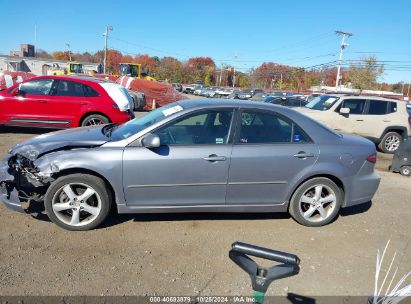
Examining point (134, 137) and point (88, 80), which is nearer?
point (134, 137)

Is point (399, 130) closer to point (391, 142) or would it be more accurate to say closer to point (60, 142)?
point (391, 142)

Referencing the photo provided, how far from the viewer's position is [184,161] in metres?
4.18

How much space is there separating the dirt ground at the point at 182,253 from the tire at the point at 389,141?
22.0 feet

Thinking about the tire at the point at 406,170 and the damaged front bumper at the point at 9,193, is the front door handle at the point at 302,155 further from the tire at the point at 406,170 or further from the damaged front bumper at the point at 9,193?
the tire at the point at 406,170

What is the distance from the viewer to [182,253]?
390cm

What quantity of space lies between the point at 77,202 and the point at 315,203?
2.90 meters

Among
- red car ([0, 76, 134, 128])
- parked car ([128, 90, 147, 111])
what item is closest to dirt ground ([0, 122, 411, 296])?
red car ([0, 76, 134, 128])

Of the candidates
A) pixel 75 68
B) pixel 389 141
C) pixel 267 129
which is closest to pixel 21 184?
pixel 267 129

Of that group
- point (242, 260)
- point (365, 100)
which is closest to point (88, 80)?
point (365, 100)

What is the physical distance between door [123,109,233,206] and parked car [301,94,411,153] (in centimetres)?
755

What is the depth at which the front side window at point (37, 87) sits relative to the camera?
373 inches

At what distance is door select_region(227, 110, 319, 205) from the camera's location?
4.36 meters

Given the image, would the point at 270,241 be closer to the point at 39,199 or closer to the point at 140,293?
the point at 140,293

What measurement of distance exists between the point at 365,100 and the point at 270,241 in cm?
857
